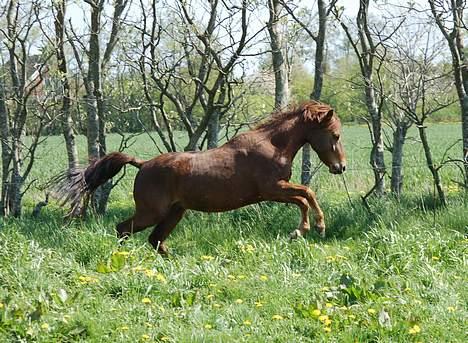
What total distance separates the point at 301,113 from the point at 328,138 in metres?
0.45

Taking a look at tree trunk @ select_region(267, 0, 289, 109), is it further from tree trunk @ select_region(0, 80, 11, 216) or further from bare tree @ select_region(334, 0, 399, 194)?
tree trunk @ select_region(0, 80, 11, 216)

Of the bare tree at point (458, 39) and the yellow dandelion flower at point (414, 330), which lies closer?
the yellow dandelion flower at point (414, 330)

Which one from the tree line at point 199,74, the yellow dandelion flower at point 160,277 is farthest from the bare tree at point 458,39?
the yellow dandelion flower at point 160,277

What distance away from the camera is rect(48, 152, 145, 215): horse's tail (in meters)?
8.95

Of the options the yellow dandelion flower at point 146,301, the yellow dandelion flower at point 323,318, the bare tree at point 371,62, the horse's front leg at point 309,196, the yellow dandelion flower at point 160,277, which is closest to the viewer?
the yellow dandelion flower at point 323,318

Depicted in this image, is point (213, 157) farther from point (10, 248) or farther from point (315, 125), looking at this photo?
→ point (10, 248)

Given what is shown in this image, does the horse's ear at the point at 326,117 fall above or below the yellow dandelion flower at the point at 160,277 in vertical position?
above

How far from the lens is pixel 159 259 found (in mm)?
7188

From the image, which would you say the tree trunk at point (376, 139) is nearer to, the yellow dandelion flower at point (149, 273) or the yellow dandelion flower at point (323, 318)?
the yellow dandelion flower at point (149, 273)

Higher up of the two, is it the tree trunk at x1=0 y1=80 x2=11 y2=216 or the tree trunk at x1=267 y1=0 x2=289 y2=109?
the tree trunk at x1=267 y1=0 x2=289 y2=109

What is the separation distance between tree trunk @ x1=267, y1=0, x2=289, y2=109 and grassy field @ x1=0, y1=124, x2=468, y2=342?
254 centimetres

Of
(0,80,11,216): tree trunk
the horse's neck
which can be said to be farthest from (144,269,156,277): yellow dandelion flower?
(0,80,11,216): tree trunk

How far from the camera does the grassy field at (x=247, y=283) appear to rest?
17.5 feet

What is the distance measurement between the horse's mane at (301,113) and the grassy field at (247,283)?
1366 mm
